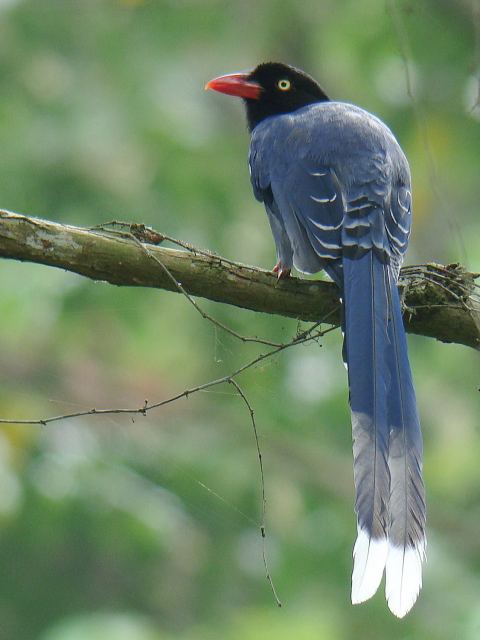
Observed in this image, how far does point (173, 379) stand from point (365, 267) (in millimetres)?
8209

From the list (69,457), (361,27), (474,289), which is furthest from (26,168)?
(474,289)

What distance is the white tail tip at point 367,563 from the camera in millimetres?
3570

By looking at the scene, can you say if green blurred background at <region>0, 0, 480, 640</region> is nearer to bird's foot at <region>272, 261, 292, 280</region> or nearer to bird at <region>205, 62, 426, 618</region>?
bird at <region>205, 62, 426, 618</region>

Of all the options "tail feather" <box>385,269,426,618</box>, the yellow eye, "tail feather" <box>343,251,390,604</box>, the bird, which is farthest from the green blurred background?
"tail feather" <box>385,269,426,618</box>

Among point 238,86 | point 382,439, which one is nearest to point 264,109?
point 238,86

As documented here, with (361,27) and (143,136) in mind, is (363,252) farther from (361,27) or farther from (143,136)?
(361,27)

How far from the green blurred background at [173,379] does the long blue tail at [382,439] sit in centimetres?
479

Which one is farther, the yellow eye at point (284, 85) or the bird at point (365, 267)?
the yellow eye at point (284, 85)

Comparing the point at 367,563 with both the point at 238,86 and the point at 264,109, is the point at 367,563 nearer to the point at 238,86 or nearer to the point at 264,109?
the point at 264,109

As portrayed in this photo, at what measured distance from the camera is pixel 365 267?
14.4 ft

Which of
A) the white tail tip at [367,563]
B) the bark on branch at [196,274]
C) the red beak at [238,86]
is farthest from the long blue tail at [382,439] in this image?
the red beak at [238,86]

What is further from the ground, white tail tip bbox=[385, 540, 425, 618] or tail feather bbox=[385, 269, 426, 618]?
tail feather bbox=[385, 269, 426, 618]

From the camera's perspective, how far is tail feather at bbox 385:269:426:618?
3.63 meters

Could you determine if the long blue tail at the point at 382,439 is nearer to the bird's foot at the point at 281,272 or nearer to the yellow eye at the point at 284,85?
the bird's foot at the point at 281,272
